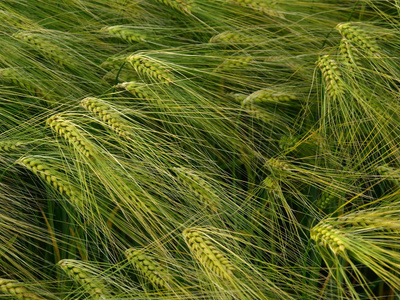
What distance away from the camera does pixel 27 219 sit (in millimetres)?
1345

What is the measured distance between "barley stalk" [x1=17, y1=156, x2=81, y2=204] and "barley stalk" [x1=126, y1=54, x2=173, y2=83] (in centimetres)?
31

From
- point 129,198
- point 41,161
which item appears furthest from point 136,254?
point 41,161

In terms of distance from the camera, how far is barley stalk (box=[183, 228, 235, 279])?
3.34 ft

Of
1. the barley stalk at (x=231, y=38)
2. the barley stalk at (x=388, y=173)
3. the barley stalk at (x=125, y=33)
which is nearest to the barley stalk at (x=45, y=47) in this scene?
the barley stalk at (x=125, y=33)

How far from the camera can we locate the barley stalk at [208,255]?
102cm

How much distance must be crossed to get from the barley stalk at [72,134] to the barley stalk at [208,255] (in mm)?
261

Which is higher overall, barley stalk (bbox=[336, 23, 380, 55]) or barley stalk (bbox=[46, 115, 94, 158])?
barley stalk (bbox=[336, 23, 380, 55])

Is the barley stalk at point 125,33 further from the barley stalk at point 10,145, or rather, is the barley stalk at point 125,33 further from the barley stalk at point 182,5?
the barley stalk at point 10,145

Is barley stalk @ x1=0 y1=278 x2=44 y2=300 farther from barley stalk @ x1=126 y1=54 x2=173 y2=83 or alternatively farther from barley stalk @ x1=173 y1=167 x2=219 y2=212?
barley stalk @ x1=126 y1=54 x2=173 y2=83

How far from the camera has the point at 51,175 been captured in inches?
47.0

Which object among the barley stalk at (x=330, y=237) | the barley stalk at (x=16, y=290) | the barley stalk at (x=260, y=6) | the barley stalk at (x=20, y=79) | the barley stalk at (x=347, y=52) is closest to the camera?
the barley stalk at (x=330, y=237)

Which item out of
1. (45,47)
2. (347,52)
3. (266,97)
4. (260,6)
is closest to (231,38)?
→ (260,6)

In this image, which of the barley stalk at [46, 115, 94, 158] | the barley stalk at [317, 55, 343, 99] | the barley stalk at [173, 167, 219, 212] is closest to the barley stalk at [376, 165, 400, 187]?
the barley stalk at [317, 55, 343, 99]

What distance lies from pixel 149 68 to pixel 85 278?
50cm
